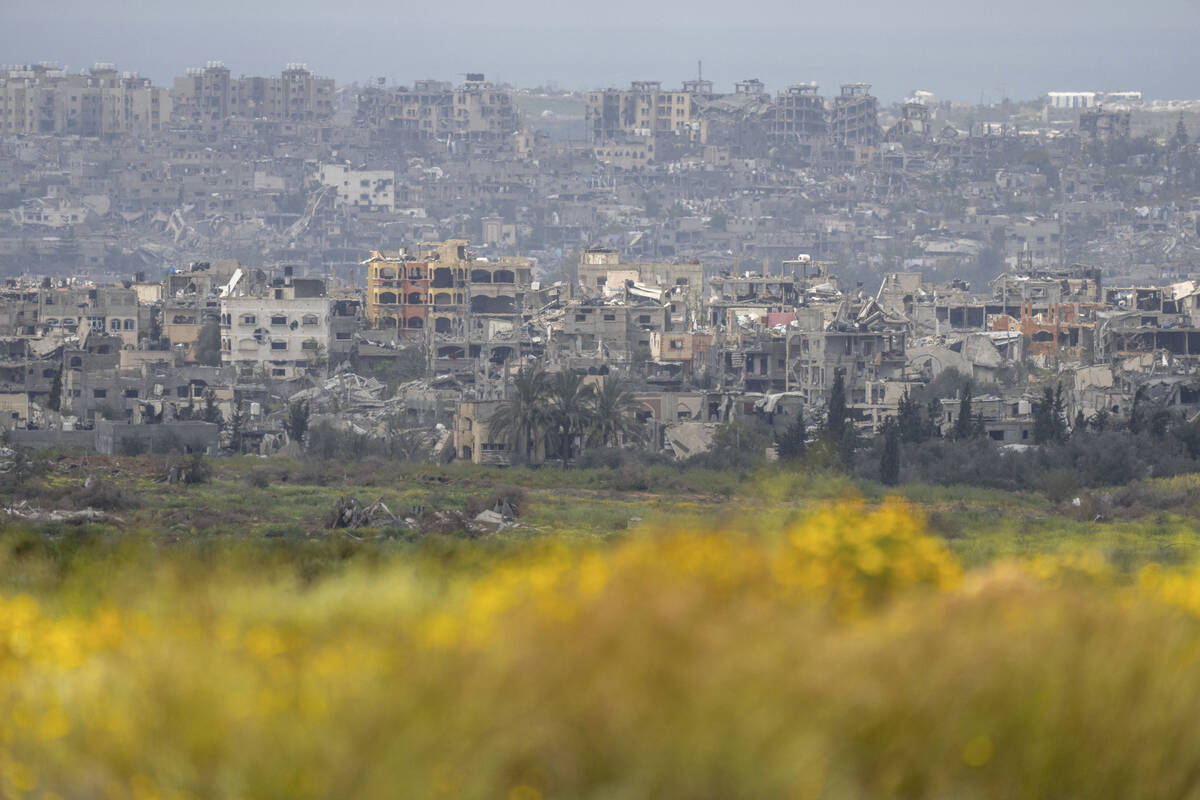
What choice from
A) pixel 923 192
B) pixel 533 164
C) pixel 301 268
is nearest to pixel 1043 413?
pixel 301 268

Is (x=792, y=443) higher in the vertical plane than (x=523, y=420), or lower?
lower

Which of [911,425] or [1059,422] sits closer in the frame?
[911,425]

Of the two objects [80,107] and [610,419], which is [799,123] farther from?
[610,419]

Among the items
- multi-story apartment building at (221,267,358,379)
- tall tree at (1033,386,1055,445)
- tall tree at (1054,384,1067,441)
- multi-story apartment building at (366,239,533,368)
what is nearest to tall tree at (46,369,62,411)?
multi-story apartment building at (221,267,358,379)

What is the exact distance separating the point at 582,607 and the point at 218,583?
2301 mm

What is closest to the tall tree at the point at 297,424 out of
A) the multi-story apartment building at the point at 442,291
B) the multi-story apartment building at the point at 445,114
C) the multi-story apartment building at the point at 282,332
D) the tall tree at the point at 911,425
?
the tall tree at the point at 911,425

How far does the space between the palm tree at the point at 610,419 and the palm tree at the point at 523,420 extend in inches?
33.1

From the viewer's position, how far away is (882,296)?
215 feet

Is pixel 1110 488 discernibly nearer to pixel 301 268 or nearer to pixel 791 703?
pixel 791 703

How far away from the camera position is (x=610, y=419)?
34719mm

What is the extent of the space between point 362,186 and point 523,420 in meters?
101

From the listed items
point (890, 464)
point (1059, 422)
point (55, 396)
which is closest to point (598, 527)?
point (890, 464)

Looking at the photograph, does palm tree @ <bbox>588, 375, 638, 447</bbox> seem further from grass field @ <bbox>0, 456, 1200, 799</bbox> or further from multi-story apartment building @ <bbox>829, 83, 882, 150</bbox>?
multi-story apartment building @ <bbox>829, 83, 882, 150</bbox>

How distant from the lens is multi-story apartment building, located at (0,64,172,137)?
471 ft
